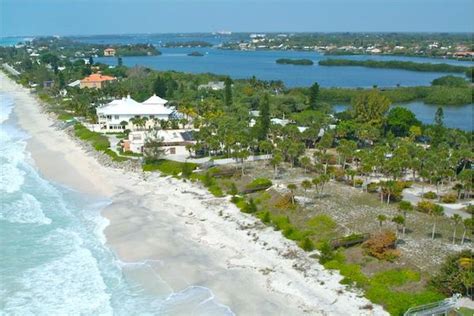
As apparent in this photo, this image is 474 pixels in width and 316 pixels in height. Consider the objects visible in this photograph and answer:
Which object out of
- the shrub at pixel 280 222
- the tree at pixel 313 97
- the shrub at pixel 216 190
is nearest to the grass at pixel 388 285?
the shrub at pixel 280 222

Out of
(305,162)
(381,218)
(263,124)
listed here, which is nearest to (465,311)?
(381,218)

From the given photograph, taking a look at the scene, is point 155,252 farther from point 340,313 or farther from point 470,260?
point 470,260

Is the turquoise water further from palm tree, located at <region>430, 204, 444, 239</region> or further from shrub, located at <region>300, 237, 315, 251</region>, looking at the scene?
palm tree, located at <region>430, 204, 444, 239</region>

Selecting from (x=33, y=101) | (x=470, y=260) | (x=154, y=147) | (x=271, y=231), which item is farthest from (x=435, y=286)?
(x=33, y=101)

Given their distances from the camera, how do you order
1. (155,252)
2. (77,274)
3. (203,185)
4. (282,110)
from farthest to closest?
1. (282,110)
2. (203,185)
3. (155,252)
4. (77,274)

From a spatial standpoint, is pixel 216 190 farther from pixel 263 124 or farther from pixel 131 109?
pixel 131 109

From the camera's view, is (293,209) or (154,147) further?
(154,147)

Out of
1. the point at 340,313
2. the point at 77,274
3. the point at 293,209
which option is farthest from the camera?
the point at 293,209

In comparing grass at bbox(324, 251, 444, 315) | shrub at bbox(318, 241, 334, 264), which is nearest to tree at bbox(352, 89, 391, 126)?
shrub at bbox(318, 241, 334, 264)
